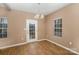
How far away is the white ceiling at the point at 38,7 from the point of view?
2.21m

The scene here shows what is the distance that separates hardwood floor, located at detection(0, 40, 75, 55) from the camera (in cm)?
218

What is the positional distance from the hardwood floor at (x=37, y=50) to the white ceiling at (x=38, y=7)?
67 centimetres

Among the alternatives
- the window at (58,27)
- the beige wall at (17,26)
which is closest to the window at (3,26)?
the beige wall at (17,26)

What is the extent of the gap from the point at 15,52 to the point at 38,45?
19.2 inches

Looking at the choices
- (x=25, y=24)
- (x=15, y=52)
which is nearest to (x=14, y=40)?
(x=15, y=52)

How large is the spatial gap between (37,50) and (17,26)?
2.14 feet

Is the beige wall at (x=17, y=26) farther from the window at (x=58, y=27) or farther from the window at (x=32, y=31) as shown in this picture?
the window at (x=58, y=27)

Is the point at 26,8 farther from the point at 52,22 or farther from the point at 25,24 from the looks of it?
the point at 52,22

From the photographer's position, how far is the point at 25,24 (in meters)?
2.34

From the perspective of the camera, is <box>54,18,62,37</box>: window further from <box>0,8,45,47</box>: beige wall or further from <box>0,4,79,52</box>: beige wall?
<box>0,8,45,47</box>: beige wall

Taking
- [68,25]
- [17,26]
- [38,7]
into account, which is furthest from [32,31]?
[68,25]

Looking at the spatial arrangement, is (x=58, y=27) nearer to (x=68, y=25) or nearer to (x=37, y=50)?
(x=68, y=25)

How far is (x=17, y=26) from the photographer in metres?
2.30

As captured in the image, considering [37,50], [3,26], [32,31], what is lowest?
[37,50]
